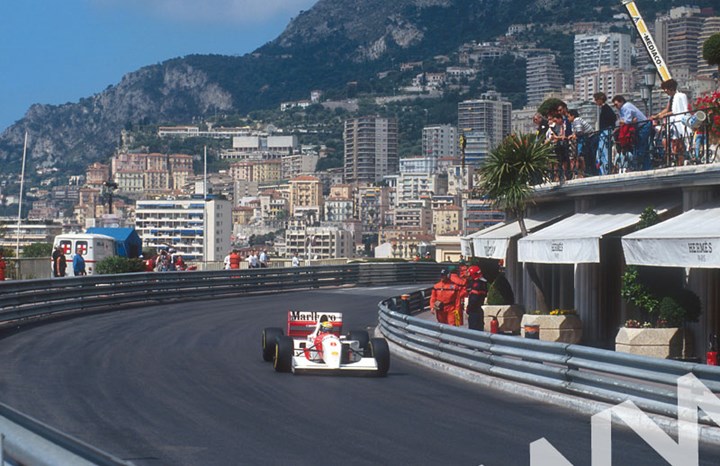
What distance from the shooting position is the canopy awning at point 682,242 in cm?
1603

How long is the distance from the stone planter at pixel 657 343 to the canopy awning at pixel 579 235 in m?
1.59

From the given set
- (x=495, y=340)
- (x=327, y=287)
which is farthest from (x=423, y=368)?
(x=327, y=287)

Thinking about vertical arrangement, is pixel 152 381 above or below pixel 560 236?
below

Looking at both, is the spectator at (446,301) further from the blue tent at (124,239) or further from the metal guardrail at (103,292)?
the blue tent at (124,239)

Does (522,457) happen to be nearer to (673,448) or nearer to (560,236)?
(673,448)

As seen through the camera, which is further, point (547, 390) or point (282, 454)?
point (547, 390)

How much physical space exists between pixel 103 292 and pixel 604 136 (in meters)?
14.7

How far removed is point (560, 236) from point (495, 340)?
412 cm

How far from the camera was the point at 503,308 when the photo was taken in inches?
1083

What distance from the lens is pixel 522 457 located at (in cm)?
1093

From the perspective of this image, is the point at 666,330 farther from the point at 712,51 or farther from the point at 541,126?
the point at 541,126

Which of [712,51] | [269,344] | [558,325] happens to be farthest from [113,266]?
[712,51]

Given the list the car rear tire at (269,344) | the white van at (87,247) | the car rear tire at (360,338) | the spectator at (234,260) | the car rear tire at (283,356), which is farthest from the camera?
the white van at (87,247)

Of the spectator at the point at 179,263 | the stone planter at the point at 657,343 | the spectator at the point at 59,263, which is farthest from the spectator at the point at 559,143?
the spectator at the point at 179,263
